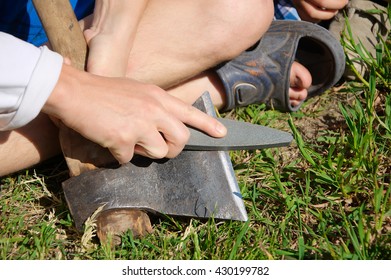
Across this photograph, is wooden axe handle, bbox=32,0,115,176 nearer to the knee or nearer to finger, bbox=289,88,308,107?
the knee

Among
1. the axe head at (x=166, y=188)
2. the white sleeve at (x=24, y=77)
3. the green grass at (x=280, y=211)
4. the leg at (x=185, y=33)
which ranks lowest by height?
the green grass at (x=280, y=211)

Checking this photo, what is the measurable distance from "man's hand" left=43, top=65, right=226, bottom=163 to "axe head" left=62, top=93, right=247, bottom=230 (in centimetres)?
11

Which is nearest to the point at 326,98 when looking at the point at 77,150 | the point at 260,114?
the point at 260,114

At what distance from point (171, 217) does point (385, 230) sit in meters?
0.62

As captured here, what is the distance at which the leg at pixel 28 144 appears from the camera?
2.05 m

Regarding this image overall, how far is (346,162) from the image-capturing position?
2135 mm

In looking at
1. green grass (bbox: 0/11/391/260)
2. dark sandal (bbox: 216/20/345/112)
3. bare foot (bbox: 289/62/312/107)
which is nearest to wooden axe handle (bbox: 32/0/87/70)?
green grass (bbox: 0/11/391/260)

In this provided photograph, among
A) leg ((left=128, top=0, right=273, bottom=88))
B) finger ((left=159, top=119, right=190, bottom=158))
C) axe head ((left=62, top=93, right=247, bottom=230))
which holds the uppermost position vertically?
leg ((left=128, top=0, right=273, bottom=88))

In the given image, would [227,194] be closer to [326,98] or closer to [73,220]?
[73,220]

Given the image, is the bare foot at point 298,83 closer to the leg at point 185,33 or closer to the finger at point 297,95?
the finger at point 297,95

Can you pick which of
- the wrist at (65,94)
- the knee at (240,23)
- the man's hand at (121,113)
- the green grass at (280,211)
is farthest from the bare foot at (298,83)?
the wrist at (65,94)

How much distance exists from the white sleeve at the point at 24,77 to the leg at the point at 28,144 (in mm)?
376

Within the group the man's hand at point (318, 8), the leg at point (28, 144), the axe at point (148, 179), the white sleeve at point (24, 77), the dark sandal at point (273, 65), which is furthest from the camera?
the man's hand at point (318, 8)

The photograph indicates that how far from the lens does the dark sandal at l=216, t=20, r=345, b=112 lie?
7.79 feet
